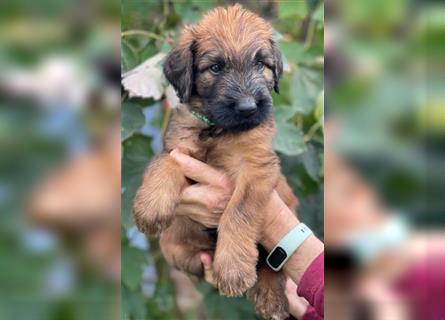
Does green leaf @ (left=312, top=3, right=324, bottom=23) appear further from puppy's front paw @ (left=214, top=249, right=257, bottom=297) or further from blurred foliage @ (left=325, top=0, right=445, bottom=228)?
puppy's front paw @ (left=214, top=249, right=257, bottom=297)

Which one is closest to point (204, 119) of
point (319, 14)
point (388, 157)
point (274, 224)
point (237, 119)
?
point (237, 119)

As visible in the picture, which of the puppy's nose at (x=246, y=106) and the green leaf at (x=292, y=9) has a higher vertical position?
the green leaf at (x=292, y=9)

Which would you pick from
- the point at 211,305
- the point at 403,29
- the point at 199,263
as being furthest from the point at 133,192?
the point at 403,29

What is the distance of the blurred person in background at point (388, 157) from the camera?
144cm

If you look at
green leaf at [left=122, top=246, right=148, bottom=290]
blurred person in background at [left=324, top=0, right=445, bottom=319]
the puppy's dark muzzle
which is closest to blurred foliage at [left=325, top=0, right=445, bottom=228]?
blurred person in background at [left=324, top=0, right=445, bottom=319]

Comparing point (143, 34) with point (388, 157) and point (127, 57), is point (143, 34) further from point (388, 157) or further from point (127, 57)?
point (388, 157)

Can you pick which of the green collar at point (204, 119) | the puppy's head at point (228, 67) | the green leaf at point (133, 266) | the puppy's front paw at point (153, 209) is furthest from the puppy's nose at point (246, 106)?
the green leaf at point (133, 266)

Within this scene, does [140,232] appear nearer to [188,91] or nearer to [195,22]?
[188,91]

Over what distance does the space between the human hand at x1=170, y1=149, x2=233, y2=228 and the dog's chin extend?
15 cm

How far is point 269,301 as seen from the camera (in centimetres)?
187

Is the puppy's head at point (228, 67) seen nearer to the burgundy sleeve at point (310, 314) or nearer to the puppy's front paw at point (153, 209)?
the puppy's front paw at point (153, 209)

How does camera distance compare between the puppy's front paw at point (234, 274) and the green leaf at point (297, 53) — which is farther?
the green leaf at point (297, 53)

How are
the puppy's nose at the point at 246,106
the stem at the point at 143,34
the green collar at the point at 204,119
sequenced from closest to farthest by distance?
1. the puppy's nose at the point at 246,106
2. the green collar at the point at 204,119
3. the stem at the point at 143,34

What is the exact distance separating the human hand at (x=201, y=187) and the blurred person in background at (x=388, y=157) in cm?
38
